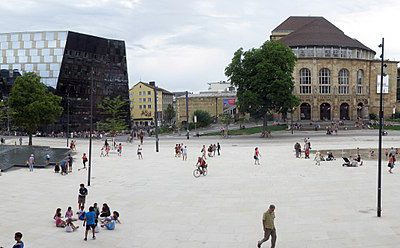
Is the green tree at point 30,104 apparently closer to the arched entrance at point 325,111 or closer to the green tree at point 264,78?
the green tree at point 264,78

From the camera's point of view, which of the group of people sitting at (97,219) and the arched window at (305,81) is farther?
the arched window at (305,81)

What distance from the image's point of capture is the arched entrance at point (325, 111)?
98.3 m

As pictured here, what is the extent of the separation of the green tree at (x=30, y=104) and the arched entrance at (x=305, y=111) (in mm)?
57694

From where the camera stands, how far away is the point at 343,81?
98.9 m

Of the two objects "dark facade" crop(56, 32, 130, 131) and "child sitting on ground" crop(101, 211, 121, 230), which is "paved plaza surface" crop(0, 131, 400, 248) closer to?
"child sitting on ground" crop(101, 211, 121, 230)

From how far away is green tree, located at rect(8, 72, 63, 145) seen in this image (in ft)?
180

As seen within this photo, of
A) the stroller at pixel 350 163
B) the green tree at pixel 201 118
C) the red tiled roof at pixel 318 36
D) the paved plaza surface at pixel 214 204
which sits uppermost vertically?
the red tiled roof at pixel 318 36

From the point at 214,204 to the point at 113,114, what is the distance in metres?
73.5

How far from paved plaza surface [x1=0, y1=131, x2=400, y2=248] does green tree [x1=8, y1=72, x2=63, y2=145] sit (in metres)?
20.6

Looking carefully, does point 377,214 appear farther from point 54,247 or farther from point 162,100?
point 162,100

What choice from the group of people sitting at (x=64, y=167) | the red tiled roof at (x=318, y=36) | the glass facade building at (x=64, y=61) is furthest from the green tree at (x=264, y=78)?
the group of people sitting at (x=64, y=167)

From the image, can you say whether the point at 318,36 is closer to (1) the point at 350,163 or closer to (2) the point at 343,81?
(2) the point at 343,81

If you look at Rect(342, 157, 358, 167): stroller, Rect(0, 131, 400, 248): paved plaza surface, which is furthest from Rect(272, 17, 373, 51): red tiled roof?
Rect(342, 157, 358, 167): stroller

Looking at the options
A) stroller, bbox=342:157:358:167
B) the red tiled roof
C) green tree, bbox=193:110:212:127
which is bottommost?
stroller, bbox=342:157:358:167
